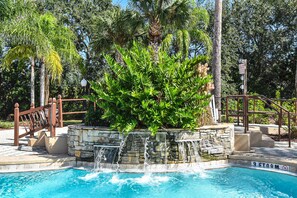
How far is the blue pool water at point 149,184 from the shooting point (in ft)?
19.1

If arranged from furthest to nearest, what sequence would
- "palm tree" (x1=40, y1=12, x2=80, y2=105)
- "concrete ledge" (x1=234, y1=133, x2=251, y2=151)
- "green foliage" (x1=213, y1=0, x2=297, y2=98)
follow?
1. "green foliage" (x1=213, y1=0, x2=297, y2=98)
2. "palm tree" (x1=40, y1=12, x2=80, y2=105)
3. "concrete ledge" (x1=234, y1=133, x2=251, y2=151)

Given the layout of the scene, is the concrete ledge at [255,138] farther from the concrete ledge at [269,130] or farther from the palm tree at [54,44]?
the palm tree at [54,44]

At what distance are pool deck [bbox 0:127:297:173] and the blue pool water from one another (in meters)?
0.29

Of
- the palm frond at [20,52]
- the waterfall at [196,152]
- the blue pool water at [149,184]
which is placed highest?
the palm frond at [20,52]

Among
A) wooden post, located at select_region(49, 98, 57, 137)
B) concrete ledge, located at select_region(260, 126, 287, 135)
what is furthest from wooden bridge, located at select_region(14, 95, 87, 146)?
concrete ledge, located at select_region(260, 126, 287, 135)

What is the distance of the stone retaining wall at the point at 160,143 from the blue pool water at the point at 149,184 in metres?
0.53

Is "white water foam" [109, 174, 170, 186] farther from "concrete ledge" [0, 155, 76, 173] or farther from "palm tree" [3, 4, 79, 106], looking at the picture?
"palm tree" [3, 4, 79, 106]

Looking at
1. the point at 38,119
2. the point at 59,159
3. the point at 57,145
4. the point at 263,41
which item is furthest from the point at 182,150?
the point at 263,41

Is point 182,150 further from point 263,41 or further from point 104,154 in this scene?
point 263,41

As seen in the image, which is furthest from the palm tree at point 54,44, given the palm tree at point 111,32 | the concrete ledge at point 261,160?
the concrete ledge at point 261,160

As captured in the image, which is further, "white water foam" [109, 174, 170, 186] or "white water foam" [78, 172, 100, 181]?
"white water foam" [78, 172, 100, 181]

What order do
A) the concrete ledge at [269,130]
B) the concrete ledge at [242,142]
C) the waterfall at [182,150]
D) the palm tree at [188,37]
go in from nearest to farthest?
the waterfall at [182,150], the concrete ledge at [242,142], the concrete ledge at [269,130], the palm tree at [188,37]

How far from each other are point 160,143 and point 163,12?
→ 7406 mm

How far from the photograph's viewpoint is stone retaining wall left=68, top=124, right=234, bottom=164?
752 centimetres
